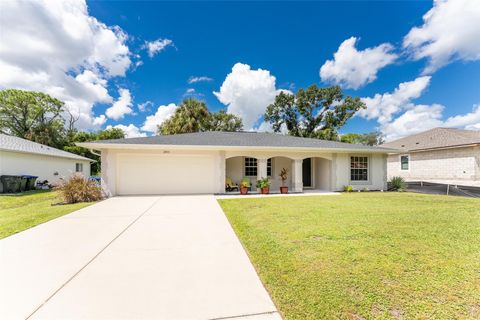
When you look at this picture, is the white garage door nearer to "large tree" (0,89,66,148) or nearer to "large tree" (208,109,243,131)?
"large tree" (208,109,243,131)

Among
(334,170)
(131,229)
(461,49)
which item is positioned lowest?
(131,229)

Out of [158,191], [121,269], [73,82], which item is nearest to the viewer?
[121,269]

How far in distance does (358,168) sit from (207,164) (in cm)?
983

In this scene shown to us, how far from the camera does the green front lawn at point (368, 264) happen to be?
2148mm

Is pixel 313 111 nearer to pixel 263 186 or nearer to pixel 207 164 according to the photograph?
pixel 263 186

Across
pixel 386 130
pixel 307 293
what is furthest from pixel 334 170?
pixel 386 130

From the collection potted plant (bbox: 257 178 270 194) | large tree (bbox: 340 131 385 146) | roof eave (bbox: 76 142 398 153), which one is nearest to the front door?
roof eave (bbox: 76 142 398 153)

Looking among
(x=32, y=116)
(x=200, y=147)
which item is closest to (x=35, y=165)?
(x=200, y=147)

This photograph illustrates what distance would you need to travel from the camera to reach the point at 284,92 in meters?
30.0

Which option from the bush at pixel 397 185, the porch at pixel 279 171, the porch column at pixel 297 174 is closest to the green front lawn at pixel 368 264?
the porch column at pixel 297 174

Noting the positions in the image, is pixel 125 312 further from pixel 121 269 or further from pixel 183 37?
pixel 183 37

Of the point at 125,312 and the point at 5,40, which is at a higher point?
the point at 5,40

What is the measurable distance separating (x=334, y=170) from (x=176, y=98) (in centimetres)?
1780

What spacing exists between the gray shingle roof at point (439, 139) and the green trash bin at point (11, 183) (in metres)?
31.4
